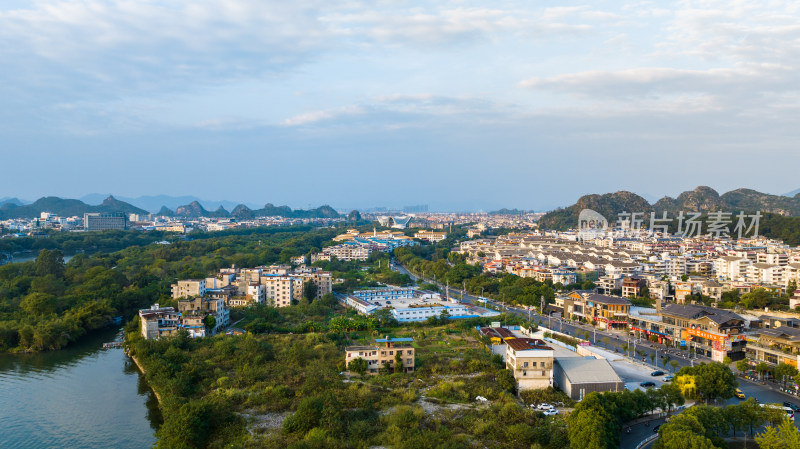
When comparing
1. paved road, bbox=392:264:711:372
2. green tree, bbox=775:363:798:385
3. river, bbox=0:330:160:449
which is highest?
green tree, bbox=775:363:798:385

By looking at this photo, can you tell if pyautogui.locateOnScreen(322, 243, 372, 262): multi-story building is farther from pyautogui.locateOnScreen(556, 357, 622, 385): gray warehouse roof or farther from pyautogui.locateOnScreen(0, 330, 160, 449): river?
pyautogui.locateOnScreen(556, 357, 622, 385): gray warehouse roof

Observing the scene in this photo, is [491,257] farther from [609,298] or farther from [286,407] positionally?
[286,407]

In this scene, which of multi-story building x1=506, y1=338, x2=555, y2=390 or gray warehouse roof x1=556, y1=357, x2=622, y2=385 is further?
multi-story building x1=506, y1=338, x2=555, y2=390

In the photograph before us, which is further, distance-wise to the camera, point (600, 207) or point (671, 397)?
point (600, 207)

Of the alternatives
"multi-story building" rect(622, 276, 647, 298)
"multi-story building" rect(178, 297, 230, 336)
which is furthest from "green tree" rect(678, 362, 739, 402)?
"multi-story building" rect(178, 297, 230, 336)

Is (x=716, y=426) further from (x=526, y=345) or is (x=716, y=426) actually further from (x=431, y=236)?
(x=431, y=236)

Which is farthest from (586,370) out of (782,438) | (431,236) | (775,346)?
(431,236)

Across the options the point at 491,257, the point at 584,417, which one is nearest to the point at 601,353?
the point at 584,417

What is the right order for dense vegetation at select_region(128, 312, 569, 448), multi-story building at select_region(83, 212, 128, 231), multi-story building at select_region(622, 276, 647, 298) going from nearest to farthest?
dense vegetation at select_region(128, 312, 569, 448)
multi-story building at select_region(622, 276, 647, 298)
multi-story building at select_region(83, 212, 128, 231)
